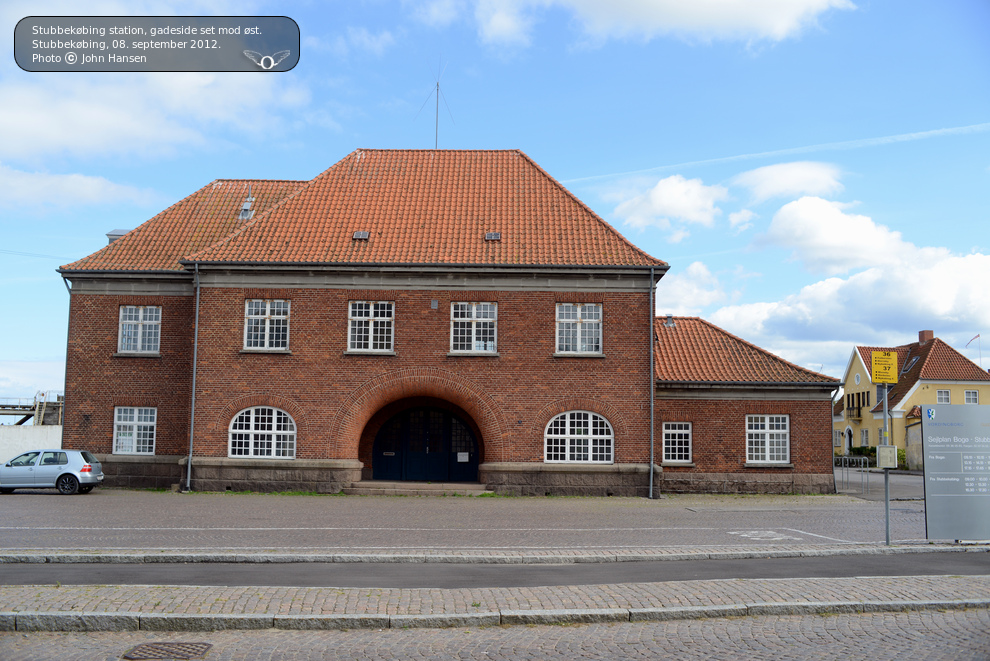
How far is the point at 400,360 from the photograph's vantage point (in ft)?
89.0

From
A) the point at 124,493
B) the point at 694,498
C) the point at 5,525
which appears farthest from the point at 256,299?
the point at 694,498

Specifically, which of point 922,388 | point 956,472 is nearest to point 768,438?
point 956,472

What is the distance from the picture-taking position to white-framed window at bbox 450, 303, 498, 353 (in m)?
27.4

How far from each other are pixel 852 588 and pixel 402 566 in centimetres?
608

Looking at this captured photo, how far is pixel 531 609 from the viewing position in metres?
9.31

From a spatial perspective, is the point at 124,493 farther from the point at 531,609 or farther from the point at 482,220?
the point at 531,609

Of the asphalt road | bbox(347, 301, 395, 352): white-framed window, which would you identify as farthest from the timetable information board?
bbox(347, 301, 395, 352): white-framed window

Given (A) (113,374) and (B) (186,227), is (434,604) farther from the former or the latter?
(B) (186,227)

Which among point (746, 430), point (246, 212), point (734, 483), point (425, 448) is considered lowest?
point (734, 483)

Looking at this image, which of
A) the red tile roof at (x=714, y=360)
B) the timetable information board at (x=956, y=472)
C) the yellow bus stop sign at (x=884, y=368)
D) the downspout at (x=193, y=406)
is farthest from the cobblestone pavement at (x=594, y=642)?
the red tile roof at (x=714, y=360)

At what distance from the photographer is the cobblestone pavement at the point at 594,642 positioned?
7.94 m

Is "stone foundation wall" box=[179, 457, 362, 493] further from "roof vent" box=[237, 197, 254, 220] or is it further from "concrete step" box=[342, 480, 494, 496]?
"roof vent" box=[237, 197, 254, 220]

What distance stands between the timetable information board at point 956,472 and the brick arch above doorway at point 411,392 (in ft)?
46.1

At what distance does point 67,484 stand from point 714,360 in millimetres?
21632
